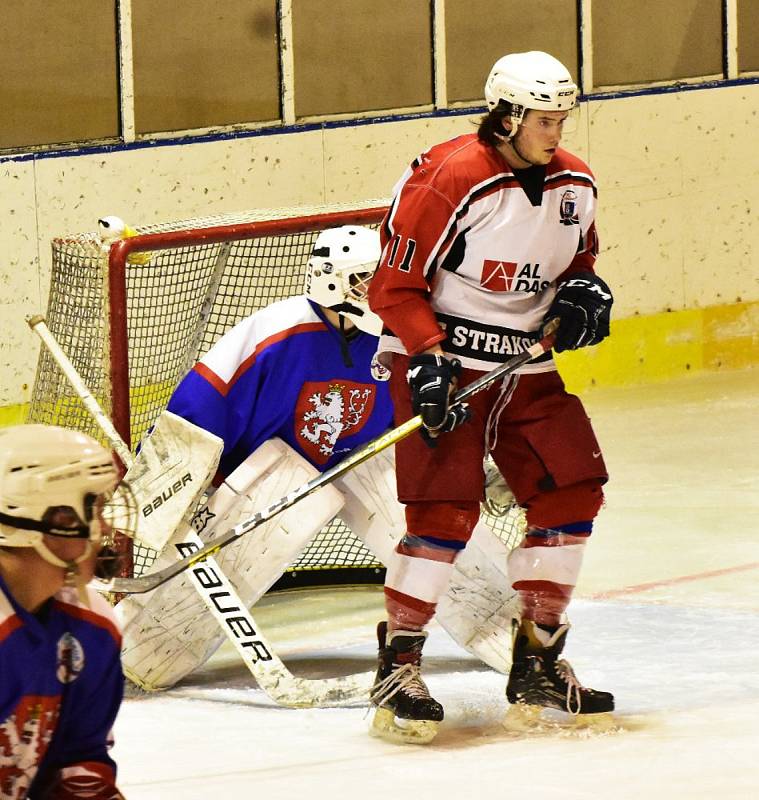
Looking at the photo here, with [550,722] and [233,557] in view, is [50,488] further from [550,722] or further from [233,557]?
[233,557]

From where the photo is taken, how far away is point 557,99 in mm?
3365

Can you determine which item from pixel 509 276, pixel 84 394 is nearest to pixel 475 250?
pixel 509 276

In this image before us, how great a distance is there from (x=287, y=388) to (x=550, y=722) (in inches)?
33.3

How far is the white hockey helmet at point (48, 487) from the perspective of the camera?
1.85m

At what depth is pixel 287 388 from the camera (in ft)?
12.9

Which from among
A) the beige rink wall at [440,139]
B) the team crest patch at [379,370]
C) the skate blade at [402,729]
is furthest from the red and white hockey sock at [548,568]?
the beige rink wall at [440,139]

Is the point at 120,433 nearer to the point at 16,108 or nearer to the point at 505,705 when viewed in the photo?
the point at 505,705

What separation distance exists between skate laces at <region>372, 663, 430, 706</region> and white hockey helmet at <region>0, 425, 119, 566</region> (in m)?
1.61

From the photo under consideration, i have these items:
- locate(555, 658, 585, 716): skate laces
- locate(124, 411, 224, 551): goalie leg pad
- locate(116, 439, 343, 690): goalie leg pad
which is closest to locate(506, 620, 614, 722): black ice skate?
locate(555, 658, 585, 716): skate laces

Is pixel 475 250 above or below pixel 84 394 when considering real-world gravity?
above

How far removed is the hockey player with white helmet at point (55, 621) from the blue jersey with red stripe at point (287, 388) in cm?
182

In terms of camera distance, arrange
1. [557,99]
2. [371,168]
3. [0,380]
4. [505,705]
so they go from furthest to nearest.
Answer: [371,168] → [0,380] → [505,705] → [557,99]

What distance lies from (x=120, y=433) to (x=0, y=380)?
191 cm

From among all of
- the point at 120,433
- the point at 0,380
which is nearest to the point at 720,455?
the point at 0,380
